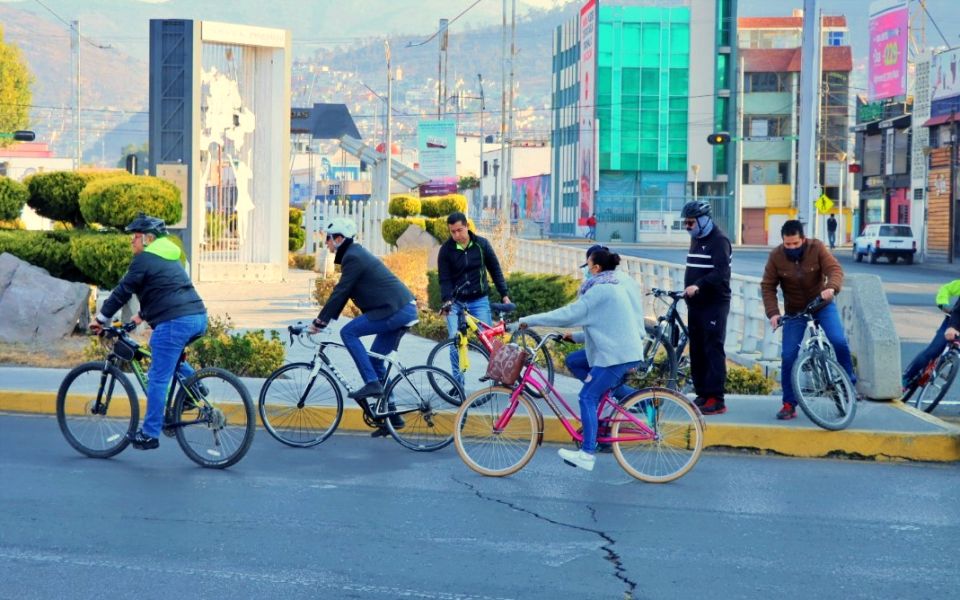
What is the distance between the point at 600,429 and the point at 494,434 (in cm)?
74

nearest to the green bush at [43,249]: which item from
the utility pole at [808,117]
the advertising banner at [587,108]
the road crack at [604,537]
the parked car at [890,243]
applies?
the utility pole at [808,117]

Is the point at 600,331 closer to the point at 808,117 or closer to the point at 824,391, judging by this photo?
the point at 824,391

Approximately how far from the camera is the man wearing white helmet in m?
10.5

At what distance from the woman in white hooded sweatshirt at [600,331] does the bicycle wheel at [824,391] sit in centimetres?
222

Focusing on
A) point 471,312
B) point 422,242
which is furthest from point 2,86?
point 471,312

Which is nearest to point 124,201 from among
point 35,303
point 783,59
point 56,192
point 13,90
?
point 35,303

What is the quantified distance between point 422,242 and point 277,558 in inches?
1107

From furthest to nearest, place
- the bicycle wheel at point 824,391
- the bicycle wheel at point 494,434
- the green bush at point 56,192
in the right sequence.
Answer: the green bush at point 56,192, the bicycle wheel at point 824,391, the bicycle wheel at point 494,434

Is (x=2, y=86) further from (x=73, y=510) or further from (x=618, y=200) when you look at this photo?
(x=73, y=510)

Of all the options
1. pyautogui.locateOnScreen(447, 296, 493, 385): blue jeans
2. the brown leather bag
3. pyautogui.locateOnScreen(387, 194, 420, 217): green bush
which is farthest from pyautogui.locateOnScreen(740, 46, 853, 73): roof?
the brown leather bag

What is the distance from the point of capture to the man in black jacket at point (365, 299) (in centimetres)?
1045

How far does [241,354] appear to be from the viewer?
14273 mm

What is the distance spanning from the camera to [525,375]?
9.49 m

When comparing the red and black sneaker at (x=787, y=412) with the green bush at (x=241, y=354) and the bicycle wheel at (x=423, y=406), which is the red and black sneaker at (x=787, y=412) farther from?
the green bush at (x=241, y=354)
